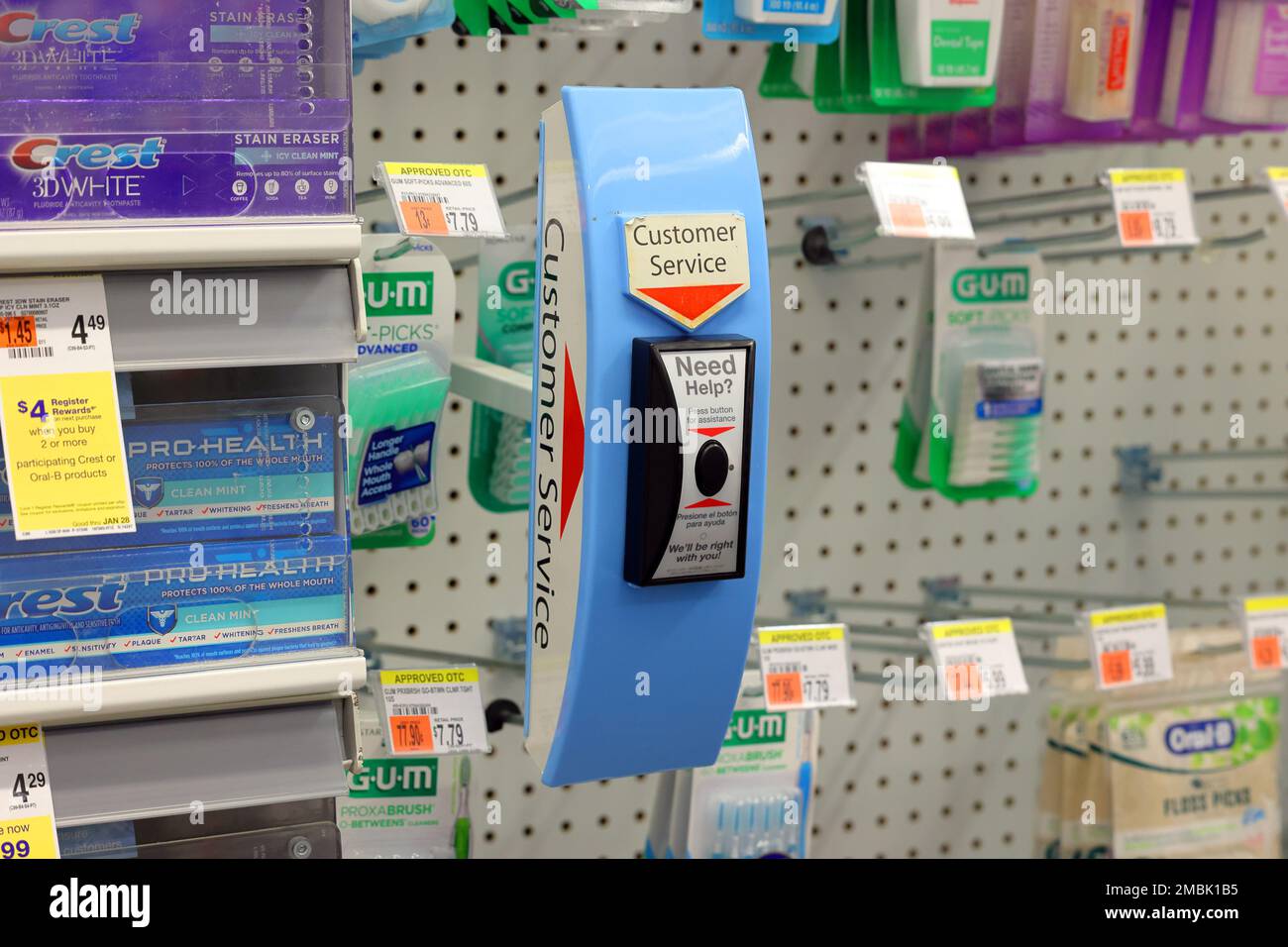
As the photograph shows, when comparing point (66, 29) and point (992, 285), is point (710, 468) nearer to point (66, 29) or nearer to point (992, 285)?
point (66, 29)

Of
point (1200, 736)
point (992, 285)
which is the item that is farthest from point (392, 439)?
point (1200, 736)

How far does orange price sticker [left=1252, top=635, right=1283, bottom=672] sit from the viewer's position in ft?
7.08

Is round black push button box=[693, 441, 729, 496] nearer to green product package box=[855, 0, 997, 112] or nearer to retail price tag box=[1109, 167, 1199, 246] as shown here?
green product package box=[855, 0, 997, 112]

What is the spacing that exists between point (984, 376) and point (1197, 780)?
87cm

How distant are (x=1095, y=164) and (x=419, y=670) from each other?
152 cm

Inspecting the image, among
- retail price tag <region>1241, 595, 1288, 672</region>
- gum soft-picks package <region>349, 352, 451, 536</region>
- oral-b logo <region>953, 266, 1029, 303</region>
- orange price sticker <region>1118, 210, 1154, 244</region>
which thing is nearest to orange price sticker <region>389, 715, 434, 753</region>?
gum soft-picks package <region>349, 352, 451, 536</region>

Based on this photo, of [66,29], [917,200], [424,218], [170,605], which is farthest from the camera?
[917,200]

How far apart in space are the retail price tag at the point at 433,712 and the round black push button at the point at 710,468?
519 mm

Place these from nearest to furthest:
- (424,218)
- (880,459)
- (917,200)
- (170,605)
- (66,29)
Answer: (66,29)
(170,605)
(424,218)
(917,200)
(880,459)

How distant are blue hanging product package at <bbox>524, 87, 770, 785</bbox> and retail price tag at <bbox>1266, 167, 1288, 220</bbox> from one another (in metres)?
1.04

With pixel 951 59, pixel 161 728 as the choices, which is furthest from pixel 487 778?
pixel 951 59

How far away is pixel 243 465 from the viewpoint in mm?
1334

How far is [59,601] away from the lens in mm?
1282
